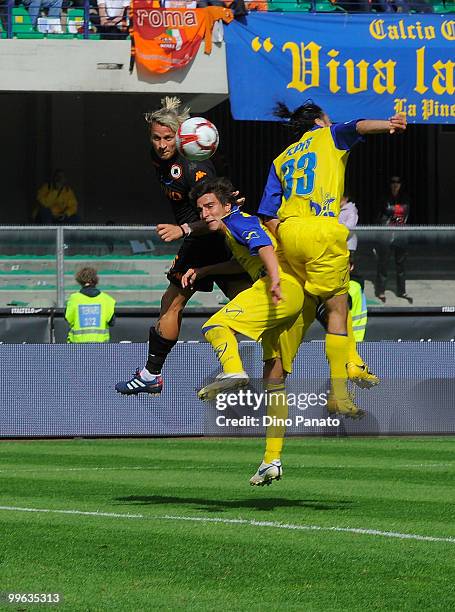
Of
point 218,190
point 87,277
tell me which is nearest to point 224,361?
point 218,190

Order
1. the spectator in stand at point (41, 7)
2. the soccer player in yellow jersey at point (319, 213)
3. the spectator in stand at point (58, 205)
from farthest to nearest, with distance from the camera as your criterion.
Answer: the spectator in stand at point (58, 205), the spectator in stand at point (41, 7), the soccer player in yellow jersey at point (319, 213)

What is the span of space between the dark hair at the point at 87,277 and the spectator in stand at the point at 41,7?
712 centimetres

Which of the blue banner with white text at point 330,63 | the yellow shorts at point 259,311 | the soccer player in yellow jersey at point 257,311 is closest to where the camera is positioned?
the soccer player in yellow jersey at point 257,311

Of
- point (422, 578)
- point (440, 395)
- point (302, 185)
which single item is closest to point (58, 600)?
point (422, 578)

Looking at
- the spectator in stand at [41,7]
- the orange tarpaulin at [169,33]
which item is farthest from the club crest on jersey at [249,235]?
the spectator in stand at [41,7]

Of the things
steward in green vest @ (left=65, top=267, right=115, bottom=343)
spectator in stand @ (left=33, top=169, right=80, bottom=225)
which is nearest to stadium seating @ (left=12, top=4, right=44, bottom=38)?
spectator in stand @ (left=33, top=169, right=80, bottom=225)

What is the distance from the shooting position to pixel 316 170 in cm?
895

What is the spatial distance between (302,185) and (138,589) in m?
3.70

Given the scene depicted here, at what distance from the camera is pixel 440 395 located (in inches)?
665

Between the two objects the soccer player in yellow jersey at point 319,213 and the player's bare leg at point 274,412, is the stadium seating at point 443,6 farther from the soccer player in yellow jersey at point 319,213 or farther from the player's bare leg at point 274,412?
the player's bare leg at point 274,412

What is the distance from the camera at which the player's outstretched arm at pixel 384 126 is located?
8.58 m

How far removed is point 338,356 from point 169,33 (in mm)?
14186

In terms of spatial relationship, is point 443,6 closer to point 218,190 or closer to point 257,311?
point 218,190

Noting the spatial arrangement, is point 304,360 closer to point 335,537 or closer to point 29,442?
→ point 29,442
